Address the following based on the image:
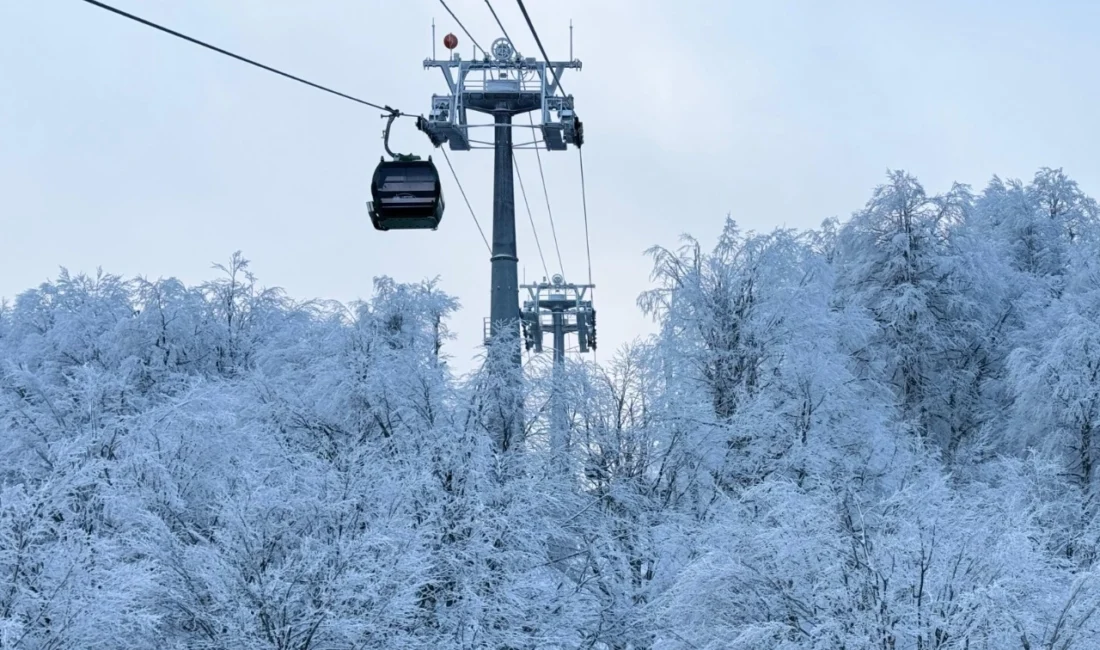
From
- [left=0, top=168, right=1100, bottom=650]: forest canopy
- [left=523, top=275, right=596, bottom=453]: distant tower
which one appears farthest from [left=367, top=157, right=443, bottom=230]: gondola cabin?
[left=523, top=275, right=596, bottom=453]: distant tower

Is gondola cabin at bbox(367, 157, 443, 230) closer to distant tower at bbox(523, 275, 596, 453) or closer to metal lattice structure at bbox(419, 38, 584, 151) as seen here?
metal lattice structure at bbox(419, 38, 584, 151)

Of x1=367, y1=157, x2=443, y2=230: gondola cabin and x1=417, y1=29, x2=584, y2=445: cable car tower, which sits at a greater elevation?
x1=417, y1=29, x2=584, y2=445: cable car tower

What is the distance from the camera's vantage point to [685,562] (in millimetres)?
19953

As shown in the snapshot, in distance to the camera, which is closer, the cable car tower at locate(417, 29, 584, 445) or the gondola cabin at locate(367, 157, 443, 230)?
the gondola cabin at locate(367, 157, 443, 230)

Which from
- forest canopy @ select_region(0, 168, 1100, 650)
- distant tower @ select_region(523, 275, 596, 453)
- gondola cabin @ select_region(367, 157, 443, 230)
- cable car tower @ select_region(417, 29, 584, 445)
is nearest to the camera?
forest canopy @ select_region(0, 168, 1100, 650)

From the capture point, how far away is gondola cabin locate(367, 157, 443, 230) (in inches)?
655

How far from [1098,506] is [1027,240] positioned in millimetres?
17191

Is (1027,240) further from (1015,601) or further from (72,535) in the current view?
(72,535)

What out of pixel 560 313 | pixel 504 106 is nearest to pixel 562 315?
pixel 560 313

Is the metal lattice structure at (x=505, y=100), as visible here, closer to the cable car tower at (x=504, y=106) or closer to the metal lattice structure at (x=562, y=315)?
the cable car tower at (x=504, y=106)

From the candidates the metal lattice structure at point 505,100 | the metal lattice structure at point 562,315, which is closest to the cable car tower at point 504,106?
the metal lattice structure at point 505,100

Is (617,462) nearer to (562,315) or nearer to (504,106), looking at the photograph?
(504,106)

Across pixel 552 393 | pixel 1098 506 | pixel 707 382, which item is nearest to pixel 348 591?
pixel 552 393

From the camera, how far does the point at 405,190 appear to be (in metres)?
16.6
